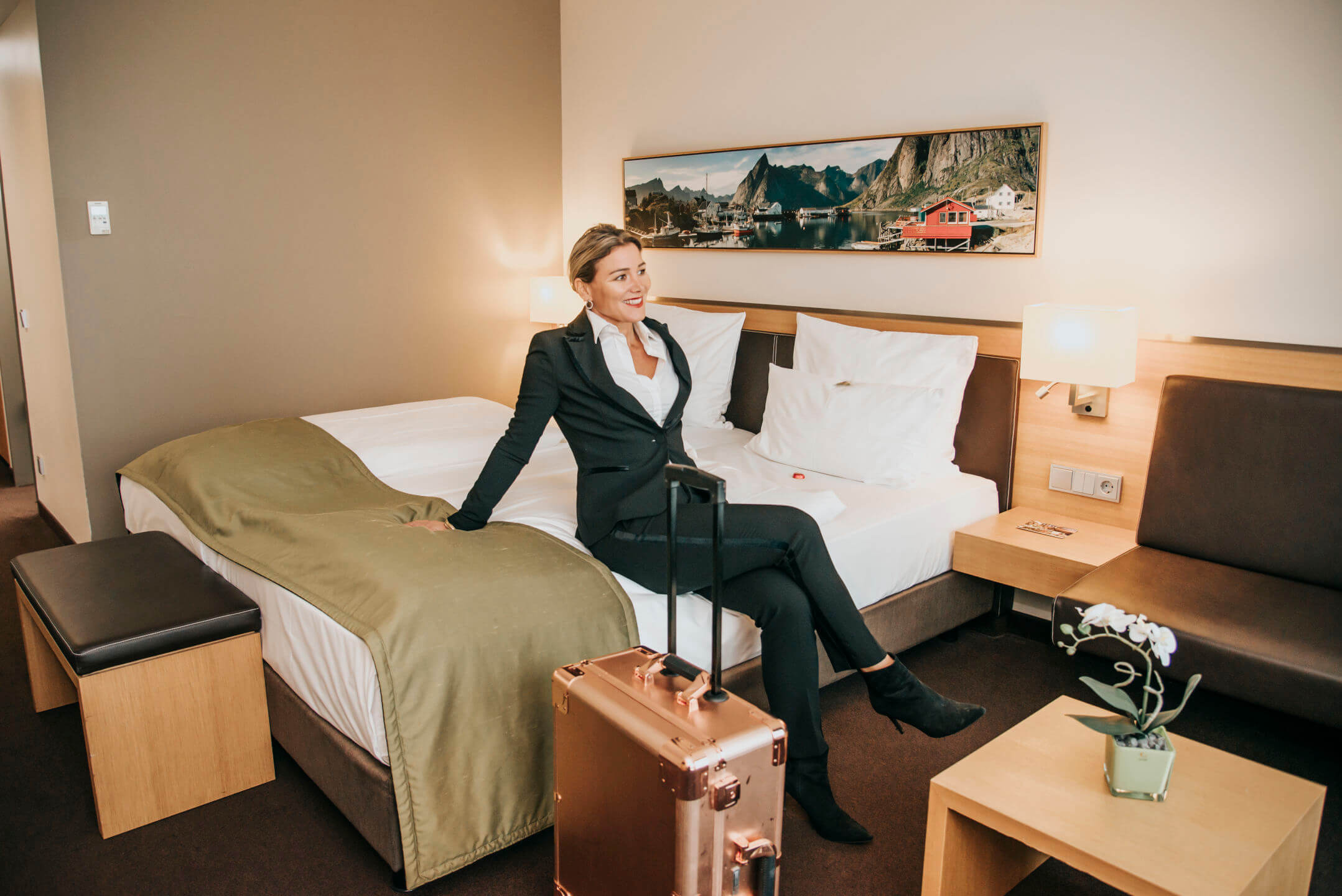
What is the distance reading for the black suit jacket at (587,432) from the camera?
2170 mm

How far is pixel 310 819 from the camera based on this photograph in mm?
2074

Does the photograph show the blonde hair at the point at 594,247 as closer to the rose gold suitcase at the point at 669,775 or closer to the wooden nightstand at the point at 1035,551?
the rose gold suitcase at the point at 669,775

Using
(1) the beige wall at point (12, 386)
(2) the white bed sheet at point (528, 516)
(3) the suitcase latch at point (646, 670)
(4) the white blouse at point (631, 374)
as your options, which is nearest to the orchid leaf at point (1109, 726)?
(3) the suitcase latch at point (646, 670)

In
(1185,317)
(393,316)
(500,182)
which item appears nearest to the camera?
(1185,317)

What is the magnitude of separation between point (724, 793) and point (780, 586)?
657 mm

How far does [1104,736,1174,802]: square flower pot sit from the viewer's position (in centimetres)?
153

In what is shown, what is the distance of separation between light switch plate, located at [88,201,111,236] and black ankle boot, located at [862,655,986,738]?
3156mm

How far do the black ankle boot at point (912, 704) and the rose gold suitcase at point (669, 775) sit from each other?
555 mm

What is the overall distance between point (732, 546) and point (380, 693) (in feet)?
2.66

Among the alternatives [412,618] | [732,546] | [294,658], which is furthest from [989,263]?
[294,658]

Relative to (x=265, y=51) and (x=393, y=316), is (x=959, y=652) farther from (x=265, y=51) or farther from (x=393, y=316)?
(x=265, y=51)

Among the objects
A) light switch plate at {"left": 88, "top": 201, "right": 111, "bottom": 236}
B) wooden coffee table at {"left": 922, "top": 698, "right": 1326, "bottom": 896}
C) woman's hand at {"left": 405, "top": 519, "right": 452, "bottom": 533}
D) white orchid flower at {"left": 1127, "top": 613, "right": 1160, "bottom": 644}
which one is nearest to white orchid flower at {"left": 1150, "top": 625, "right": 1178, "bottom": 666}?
white orchid flower at {"left": 1127, "top": 613, "right": 1160, "bottom": 644}

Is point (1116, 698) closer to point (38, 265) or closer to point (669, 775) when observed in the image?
point (669, 775)

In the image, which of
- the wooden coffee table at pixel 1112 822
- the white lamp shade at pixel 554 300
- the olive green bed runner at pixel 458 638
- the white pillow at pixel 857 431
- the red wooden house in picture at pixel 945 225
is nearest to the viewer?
the wooden coffee table at pixel 1112 822
